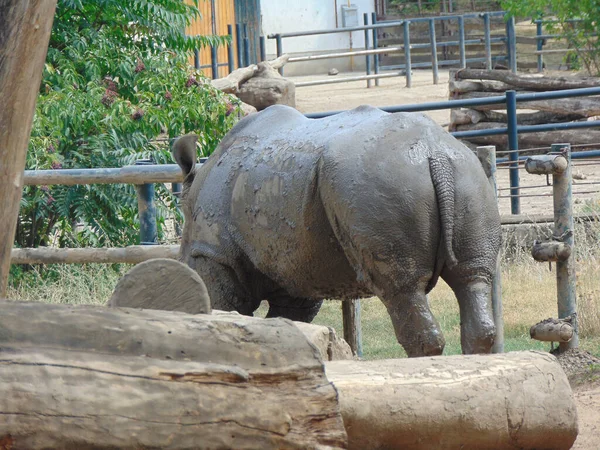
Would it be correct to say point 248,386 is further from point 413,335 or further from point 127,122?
point 127,122

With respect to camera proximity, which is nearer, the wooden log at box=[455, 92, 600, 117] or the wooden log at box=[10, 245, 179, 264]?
the wooden log at box=[10, 245, 179, 264]

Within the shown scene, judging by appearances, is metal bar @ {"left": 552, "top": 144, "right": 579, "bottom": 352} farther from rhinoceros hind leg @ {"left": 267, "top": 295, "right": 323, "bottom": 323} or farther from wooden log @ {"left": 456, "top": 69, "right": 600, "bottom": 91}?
wooden log @ {"left": 456, "top": 69, "right": 600, "bottom": 91}

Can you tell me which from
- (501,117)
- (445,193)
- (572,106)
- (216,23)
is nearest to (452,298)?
(445,193)

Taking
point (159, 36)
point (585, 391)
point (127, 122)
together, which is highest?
point (159, 36)

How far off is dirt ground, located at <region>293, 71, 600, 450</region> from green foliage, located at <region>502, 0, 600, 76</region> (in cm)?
225

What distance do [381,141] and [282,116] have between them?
3.64 ft

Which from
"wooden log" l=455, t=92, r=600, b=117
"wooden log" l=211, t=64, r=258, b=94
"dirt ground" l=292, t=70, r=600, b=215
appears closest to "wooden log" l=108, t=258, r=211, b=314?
"dirt ground" l=292, t=70, r=600, b=215

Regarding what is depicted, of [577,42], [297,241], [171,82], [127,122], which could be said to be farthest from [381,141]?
[577,42]

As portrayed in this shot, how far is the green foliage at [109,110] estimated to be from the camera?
7.69m

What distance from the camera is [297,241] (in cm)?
450

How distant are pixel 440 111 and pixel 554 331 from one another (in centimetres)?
1167

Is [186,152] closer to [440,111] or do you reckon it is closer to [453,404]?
[453,404]

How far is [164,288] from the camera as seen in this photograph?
317 centimetres

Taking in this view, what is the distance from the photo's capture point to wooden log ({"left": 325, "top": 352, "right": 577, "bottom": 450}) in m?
3.10
